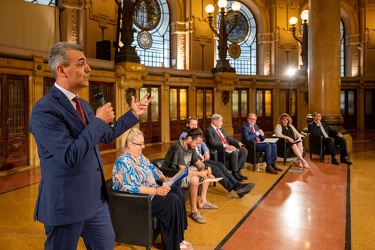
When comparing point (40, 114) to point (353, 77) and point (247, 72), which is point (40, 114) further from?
point (353, 77)

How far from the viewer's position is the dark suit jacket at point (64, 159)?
1537mm

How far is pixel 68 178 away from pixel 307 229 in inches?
112

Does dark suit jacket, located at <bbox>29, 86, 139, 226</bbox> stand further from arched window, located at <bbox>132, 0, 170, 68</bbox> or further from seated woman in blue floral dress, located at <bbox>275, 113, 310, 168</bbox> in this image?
arched window, located at <bbox>132, 0, 170, 68</bbox>

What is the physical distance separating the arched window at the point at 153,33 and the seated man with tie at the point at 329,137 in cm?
739

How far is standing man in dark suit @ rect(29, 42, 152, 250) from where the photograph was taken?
1571mm

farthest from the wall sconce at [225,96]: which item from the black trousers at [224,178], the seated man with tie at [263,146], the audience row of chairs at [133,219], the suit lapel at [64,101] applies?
Result: the suit lapel at [64,101]

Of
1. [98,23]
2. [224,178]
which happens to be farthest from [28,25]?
[224,178]

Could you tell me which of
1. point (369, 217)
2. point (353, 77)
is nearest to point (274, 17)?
point (353, 77)

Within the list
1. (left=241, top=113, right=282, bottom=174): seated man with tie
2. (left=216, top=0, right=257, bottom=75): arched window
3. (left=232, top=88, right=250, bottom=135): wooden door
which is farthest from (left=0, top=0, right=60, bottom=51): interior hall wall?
(left=216, top=0, right=257, bottom=75): arched window

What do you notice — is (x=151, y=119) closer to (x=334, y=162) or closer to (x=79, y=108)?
(x=334, y=162)

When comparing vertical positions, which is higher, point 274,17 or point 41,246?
point 274,17

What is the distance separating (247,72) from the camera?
17016 millimetres

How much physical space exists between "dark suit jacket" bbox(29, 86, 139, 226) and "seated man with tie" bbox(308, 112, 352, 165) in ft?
22.9

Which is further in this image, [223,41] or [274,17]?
[274,17]
